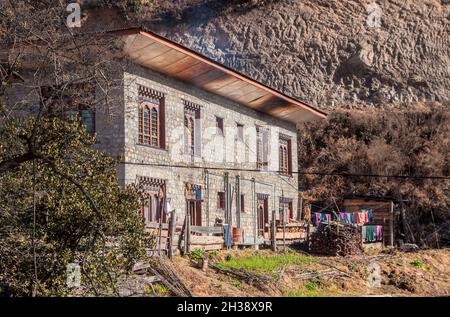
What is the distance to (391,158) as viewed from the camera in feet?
145

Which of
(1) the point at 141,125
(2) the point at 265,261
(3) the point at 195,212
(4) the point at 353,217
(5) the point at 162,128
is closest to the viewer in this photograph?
(2) the point at 265,261

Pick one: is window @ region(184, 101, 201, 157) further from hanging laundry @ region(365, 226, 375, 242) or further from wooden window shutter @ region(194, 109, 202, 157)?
hanging laundry @ region(365, 226, 375, 242)

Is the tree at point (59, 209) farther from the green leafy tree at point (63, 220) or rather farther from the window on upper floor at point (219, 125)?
the window on upper floor at point (219, 125)

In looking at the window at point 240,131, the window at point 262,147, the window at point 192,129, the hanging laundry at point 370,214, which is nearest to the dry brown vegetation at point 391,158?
the hanging laundry at point 370,214

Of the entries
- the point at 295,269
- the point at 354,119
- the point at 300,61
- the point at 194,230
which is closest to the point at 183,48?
the point at 194,230

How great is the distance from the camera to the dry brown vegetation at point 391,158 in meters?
41.2

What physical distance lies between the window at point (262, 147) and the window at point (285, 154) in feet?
5.68

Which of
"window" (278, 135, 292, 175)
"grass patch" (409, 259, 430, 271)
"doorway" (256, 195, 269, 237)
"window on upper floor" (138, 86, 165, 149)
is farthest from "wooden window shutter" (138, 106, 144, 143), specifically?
"window" (278, 135, 292, 175)

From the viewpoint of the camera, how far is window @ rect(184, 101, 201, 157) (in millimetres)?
29625

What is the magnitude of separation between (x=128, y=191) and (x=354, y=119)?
32136mm

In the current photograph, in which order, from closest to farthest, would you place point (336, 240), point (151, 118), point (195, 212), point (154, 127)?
point (151, 118), point (154, 127), point (195, 212), point (336, 240)

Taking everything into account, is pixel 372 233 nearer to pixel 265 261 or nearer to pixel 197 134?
pixel 197 134

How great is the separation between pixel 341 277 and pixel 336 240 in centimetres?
401

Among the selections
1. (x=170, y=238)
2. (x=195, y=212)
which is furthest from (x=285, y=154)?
(x=170, y=238)
